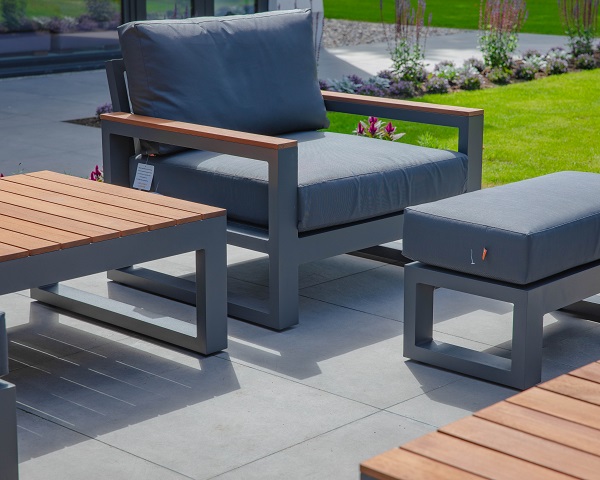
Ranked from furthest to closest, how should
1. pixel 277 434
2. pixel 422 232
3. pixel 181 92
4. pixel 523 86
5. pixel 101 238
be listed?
pixel 523 86 < pixel 181 92 < pixel 422 232 < pixel 101 238 < pixel 277 434

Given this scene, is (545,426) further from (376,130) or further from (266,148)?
(376,130)

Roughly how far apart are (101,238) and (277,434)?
78 centimetres

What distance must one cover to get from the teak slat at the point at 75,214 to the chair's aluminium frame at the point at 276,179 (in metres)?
0.62

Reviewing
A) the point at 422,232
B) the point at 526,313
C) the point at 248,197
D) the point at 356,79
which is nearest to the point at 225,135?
the point at 248,197

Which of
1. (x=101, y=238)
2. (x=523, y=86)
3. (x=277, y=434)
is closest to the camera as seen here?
(x=277, y=434)

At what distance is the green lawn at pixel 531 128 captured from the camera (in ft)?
20.5

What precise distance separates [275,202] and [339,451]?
1112 millimetres

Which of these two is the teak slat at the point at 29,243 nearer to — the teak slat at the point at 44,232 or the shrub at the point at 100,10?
the teak slat at the point at 44,232

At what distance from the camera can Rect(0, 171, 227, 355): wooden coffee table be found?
3.01 metres

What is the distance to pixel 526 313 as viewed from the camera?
3160 millimetres

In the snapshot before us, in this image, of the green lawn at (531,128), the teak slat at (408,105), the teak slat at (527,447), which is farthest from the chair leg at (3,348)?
the green lawn at (531,128)

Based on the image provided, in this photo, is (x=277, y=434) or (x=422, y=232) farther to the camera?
(x=422, y=232)

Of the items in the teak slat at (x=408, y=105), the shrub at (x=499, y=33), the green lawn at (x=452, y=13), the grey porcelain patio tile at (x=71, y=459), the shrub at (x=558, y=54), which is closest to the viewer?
the grey porcelain patio tile at (x=71, y=459)

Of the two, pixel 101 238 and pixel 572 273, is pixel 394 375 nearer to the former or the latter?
pixel 572 273
